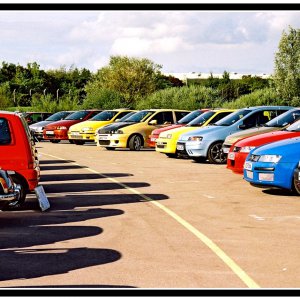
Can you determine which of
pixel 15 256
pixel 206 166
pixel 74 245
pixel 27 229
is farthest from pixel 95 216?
pixel 206 166

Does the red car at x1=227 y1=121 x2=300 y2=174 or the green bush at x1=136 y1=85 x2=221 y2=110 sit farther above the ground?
the green bush at x1=136 y1=85 x2=221 y2=110

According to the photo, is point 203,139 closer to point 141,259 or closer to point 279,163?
point 279,163

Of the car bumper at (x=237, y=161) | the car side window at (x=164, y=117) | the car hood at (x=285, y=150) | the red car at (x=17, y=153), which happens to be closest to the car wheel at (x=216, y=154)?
the car bumper at (x=237, y=161)

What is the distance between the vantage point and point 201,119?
2362cm

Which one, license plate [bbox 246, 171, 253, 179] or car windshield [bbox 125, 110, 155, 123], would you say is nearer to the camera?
license plate [bbox 246, 171, 253, 179]

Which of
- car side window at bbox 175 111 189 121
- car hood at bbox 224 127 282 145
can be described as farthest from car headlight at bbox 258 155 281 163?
car side window at bbox 175 111 189 121

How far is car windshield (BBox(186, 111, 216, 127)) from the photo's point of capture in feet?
76.9

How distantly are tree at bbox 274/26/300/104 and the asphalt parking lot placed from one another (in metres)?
52.5

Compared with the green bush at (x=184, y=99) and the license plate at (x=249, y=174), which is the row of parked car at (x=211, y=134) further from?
the green bush at (x=184, y=99)

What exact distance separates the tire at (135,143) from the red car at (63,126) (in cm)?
678

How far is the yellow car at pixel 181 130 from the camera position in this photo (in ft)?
76.1

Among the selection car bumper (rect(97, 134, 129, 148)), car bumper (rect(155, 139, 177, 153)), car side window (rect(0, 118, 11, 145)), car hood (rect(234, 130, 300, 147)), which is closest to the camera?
car side window (rect(0, 118, 11, 145))

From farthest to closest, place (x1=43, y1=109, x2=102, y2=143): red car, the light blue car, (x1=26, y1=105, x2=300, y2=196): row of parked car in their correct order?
(x1=43, y1=109, x2=102, y2=143): red car, the light blue car, (x1=26, y1=105, x2=300, y2=196): row of parked car

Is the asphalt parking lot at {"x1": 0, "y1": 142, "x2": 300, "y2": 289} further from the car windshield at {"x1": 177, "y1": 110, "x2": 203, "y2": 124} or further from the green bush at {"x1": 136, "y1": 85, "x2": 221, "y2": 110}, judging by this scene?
the green bush at {"x1": 136, "y1": 85, "x2": 221, "y2": 110}
